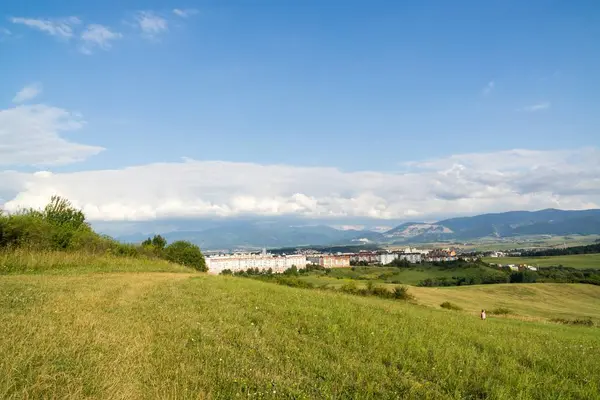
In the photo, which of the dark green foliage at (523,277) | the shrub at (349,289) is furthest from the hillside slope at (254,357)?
the dark green foliage at (523,277)

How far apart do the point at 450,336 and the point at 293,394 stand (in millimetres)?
6719

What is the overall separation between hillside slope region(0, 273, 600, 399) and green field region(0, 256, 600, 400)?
3cm

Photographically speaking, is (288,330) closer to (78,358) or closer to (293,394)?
(293,394)

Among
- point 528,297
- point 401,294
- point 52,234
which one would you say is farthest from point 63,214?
point 528,297

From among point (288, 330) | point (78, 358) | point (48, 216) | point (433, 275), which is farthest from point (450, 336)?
point (433, 275)

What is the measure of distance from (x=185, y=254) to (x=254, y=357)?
279ft

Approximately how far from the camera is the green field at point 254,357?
6492 millimetres

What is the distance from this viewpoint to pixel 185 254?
89.4 metres

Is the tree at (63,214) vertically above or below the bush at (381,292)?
above

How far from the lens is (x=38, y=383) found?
18.5ft

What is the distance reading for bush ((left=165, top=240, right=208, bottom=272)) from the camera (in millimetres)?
87019

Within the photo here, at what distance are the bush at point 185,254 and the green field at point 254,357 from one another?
76307mm

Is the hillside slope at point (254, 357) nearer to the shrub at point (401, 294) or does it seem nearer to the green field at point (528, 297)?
the shrub at point (401, 294)

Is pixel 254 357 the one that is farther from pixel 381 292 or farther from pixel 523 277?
pixel 523 277
